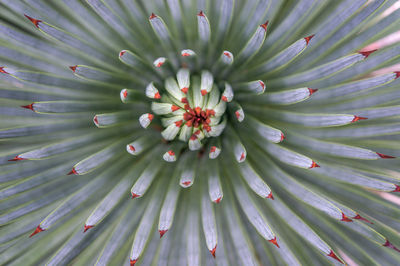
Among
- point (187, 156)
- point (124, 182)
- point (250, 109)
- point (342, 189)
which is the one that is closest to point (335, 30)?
point (250, 109)

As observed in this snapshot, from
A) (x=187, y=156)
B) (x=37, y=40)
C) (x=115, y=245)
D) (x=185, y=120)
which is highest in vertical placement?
(x=37, y=40)

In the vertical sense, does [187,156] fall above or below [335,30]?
below

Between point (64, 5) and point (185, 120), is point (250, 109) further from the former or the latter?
point (64, 5)

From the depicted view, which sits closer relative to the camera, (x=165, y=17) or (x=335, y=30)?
(x=335, y=30)

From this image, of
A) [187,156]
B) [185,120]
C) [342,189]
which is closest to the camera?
[185,120]

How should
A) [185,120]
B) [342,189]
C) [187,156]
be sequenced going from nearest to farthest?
[185,120] < [342,189] < [187,156]

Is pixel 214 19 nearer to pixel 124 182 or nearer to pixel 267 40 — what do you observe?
pixel 267 40

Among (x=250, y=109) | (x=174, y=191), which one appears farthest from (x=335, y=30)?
(x=174, y=191)
